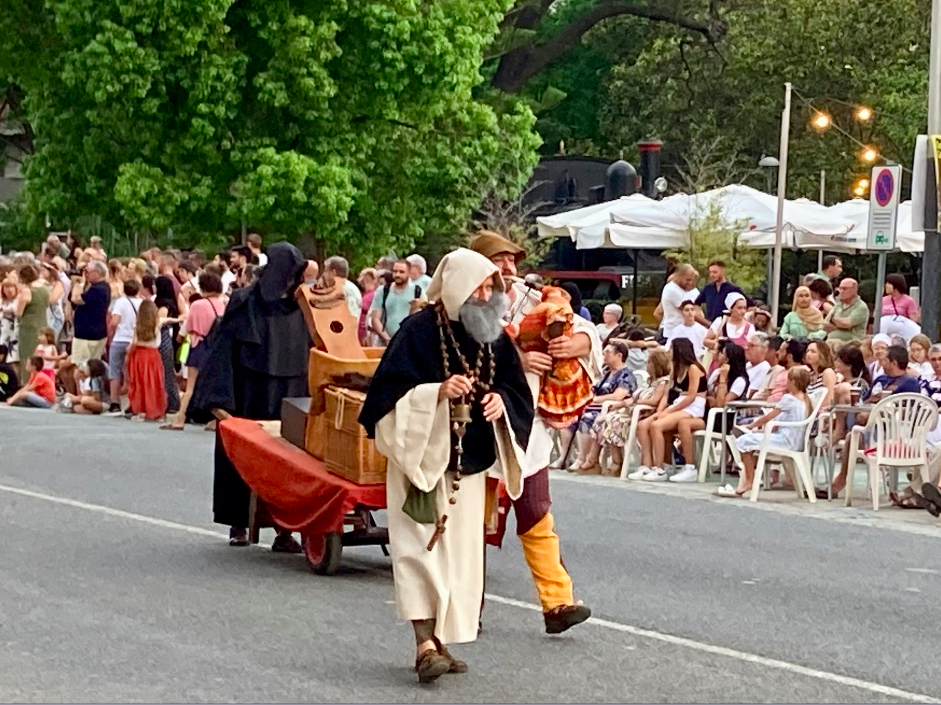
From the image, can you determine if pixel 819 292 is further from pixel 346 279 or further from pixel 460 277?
pixel 460 277

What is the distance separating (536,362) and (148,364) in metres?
14.1

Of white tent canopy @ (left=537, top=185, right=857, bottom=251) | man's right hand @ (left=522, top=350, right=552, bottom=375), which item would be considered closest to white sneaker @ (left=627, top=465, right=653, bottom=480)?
man's right hand @ (left=522, top=350, right=552, bottom=375)

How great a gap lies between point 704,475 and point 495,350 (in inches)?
340

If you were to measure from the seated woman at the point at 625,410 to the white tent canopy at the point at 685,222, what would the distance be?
9155 millimetres

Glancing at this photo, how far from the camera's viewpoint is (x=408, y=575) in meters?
7.65

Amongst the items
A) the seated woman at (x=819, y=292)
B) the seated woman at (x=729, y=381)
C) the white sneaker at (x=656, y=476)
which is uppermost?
the seated woman at (x=819, y=292)

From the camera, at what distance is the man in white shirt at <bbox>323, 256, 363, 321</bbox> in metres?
19.1

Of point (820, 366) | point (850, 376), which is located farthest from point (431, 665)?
point (850, 376)

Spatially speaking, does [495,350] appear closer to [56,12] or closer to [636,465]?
[636,465]

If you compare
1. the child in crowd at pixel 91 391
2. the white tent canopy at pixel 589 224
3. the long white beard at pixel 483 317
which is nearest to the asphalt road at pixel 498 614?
the long white beard at pixel 483 317

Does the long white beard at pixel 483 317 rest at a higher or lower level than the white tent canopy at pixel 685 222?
lower

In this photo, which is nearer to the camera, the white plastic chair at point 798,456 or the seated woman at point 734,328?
the white plastic chair at point 798,456

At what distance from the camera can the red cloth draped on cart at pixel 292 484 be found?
9.98 meters

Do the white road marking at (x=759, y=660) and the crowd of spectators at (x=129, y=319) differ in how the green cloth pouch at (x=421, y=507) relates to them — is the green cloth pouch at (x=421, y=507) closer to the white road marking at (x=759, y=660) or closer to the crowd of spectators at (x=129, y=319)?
the white road marking at (x=759, y=660)
